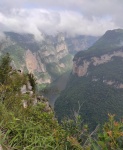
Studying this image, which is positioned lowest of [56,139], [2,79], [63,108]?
[63,108]

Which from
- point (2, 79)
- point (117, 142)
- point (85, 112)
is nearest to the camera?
point (117, 142)

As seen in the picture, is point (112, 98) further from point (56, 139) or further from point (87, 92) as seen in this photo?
point (56, 139)

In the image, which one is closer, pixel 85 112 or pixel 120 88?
pixel 85 112

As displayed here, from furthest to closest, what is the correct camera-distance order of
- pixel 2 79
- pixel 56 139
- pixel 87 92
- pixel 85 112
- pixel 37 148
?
pixel 87 92 < pixel 85 112 < pixel 2 79 < pixel 56 139 < pixel 37 148

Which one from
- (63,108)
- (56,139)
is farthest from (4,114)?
(63,108)

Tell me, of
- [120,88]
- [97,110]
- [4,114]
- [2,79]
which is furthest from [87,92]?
[4,114]

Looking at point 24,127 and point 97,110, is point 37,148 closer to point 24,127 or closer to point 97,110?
point 24,127

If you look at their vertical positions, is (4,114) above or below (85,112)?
above

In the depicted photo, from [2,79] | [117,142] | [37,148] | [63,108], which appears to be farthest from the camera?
[63,108]

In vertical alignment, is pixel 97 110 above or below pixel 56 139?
below
